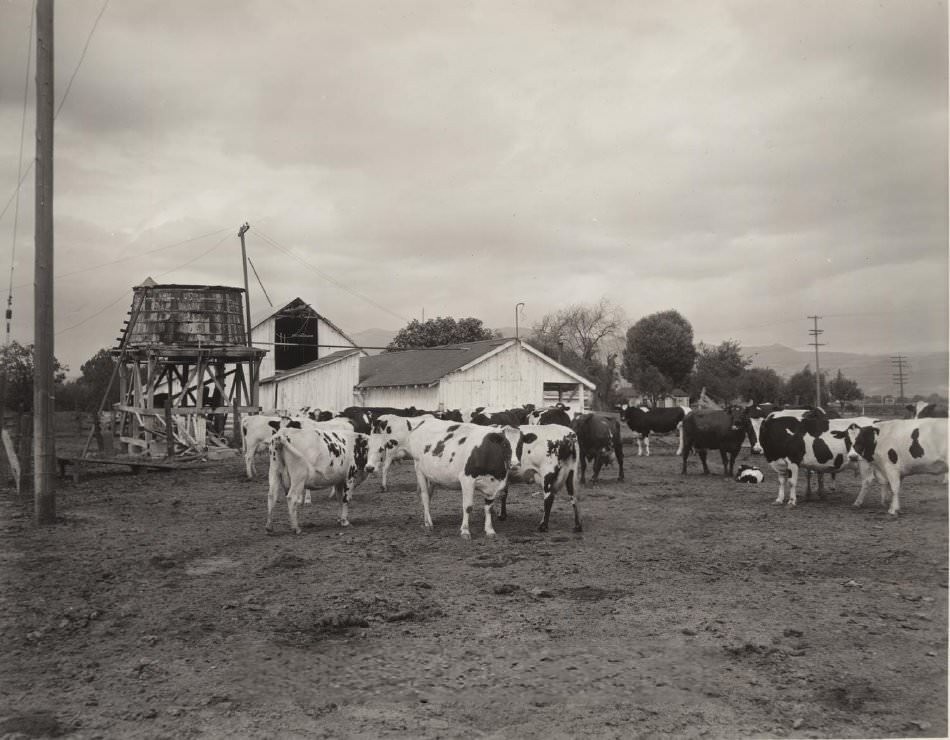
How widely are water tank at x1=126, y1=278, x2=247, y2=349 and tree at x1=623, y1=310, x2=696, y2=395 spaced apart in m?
49.3

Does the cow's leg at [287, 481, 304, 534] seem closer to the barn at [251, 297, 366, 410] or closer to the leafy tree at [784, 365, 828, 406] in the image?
the barn at [251, 297, 366, 410]

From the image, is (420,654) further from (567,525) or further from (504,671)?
(567,525)

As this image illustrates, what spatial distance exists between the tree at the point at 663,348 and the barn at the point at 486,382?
33.6 meters

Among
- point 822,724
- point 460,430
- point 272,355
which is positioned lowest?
point 822,724

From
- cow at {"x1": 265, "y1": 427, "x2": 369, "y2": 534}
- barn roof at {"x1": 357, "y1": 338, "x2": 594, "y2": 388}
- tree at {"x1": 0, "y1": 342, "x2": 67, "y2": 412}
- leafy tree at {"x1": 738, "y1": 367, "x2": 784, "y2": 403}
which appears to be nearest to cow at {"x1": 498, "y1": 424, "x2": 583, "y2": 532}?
cow at {"x1": 265, "y1": 427, "x2": 369, "y2": 534}

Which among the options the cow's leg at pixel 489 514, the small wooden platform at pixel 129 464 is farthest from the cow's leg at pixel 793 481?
the small wooden platform at pixel 129 464

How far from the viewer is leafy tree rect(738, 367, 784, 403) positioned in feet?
195

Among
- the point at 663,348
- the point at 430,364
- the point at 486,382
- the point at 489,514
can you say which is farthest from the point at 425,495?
the point at 663,348

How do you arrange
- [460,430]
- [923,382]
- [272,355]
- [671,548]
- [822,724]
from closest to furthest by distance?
[822,724] → [923,382] → [671,548] → [460,430] → [272,355]

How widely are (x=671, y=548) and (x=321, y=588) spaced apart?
5069 mm

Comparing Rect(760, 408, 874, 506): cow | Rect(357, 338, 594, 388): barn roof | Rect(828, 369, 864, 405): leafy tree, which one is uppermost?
Rect(357, 338, 594, 388): barn roof

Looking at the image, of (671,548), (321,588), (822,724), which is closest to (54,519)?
(321,588)

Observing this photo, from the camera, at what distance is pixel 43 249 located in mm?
11633

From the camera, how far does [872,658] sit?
19.6 ft
